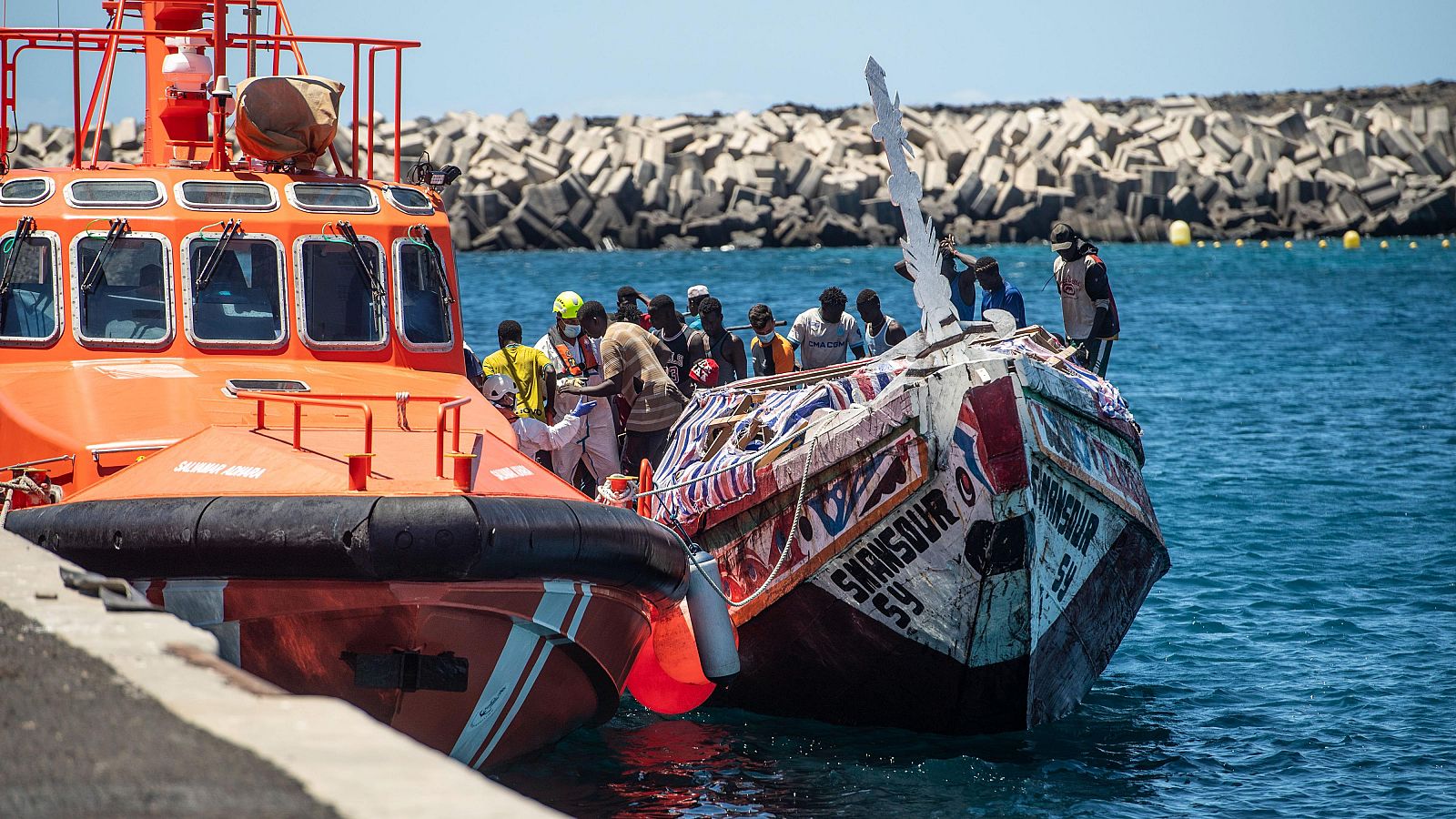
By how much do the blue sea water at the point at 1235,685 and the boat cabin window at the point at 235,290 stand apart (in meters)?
2.48

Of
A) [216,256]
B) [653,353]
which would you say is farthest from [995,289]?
[216,256]

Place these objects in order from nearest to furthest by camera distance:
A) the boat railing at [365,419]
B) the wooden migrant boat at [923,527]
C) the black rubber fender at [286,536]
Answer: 1. the black rubber fender at [286,536]
2. the boat railing at [365,419]
3. the wooden migrant boat at [923,527]

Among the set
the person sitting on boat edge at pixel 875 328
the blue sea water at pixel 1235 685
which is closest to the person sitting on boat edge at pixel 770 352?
the person sitting on boat edge at pixel 875 328

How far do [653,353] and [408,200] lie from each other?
232cm

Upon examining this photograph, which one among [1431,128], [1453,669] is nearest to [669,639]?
[1453,669]

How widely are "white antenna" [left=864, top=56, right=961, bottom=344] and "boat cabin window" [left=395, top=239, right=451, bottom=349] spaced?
7.83 feet

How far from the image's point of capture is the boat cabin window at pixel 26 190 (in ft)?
26.7

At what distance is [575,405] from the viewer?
11.0 metres

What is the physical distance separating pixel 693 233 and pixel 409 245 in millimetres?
56171

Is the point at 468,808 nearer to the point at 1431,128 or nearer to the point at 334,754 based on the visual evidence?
the point at 334,754

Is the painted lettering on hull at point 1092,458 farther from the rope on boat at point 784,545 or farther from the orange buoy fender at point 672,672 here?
the orange buoy fender at point 672,672

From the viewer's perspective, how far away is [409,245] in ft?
28.1

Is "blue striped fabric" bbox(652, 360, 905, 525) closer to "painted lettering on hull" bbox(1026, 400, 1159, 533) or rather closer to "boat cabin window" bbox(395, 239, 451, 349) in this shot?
"painted lettering on hull" bbox(1026, 400, 1159, 533)

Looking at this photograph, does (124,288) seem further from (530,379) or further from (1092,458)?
(1092,458)
